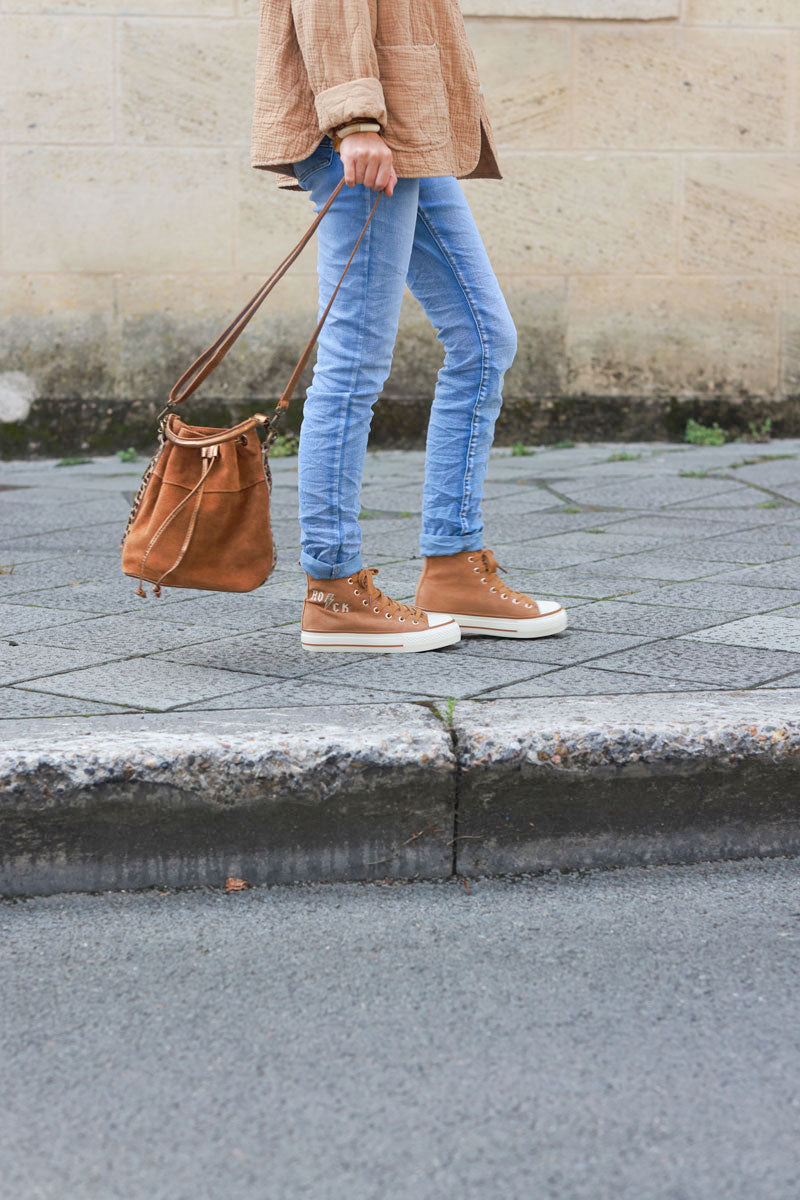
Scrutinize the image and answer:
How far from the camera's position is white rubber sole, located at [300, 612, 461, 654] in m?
2.87

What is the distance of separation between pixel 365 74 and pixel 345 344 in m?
0.50

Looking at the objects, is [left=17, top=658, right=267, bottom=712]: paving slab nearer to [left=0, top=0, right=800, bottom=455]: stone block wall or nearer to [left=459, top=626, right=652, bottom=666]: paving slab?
[left=459, top=626, right=652, bottom=666]: paving slab

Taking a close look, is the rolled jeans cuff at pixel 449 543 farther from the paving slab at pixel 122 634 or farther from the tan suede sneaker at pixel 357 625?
the paving slab at pixel 122 634

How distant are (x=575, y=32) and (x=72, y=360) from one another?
2.95m

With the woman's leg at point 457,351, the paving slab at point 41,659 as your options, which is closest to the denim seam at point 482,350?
the woman's leg at point 457,351

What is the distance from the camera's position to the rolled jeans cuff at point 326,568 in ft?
9.49

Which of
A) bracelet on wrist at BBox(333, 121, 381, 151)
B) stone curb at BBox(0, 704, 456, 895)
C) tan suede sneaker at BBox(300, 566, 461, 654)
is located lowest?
stone curb at BBox(0, 704, 456, 895)

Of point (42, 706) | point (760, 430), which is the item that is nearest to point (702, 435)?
point (760, 430)

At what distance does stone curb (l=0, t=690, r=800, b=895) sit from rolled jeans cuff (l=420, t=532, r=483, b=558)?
0.82 m

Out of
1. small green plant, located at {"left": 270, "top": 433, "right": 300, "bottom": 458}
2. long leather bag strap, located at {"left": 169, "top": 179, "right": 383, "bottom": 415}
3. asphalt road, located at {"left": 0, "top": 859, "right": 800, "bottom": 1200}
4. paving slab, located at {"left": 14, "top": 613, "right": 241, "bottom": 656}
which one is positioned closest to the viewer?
asphalt road, located at {"left": 0, "top": 859, "right": 800, "bottom": 1200}

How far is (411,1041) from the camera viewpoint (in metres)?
1.68

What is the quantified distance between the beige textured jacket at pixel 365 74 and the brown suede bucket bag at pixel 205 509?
5.6 inches

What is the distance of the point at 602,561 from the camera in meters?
4.01

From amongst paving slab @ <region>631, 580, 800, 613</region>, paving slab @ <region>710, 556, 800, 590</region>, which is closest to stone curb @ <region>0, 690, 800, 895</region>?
paving slab @ <region>631, 580, 800, 613</region>
